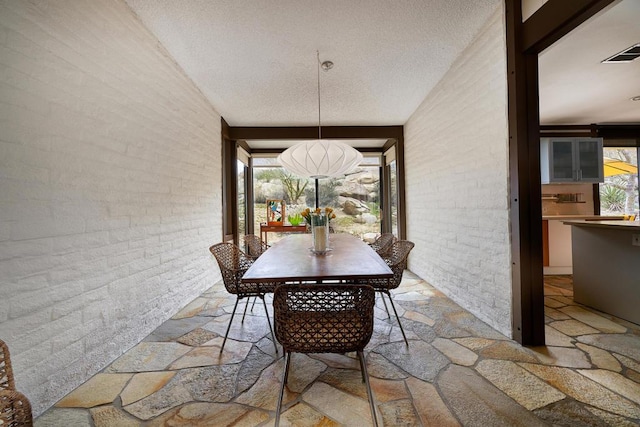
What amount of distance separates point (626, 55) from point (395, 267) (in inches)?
127

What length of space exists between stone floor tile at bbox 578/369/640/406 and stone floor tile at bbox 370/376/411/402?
115 centimetres

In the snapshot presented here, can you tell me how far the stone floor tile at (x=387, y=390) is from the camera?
1479 mm

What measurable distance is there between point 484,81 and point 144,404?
343cm

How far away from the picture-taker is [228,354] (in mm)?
1954

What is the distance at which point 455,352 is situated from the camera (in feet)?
6.32

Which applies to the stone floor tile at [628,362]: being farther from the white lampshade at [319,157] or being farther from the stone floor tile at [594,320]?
the white lampshade at [319,157]

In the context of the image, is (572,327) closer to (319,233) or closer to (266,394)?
(319,233)

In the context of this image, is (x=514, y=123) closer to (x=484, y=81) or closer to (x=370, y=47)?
(x=484, y=81)

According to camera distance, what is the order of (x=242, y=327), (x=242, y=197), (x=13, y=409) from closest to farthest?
(x=13, y=409)
(x=242, y=327)
(x=242, y=197)

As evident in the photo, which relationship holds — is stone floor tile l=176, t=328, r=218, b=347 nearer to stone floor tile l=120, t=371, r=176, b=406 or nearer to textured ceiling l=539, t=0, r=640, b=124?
stone floor tile l=120, t=371, r=176, b=406

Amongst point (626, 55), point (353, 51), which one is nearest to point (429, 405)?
point (353, 51)

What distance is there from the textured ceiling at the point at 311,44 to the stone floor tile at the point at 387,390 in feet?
8.79

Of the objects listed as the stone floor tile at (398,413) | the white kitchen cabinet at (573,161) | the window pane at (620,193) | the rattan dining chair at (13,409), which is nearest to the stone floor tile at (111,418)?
the rattan dining chair at (13,409)

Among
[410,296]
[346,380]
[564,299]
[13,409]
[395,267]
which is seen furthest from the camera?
[410,296]
